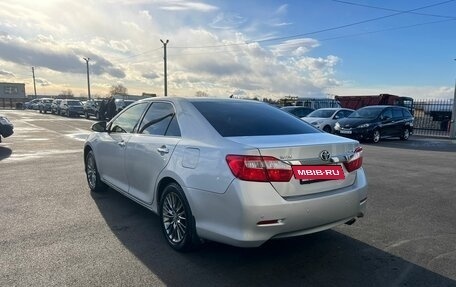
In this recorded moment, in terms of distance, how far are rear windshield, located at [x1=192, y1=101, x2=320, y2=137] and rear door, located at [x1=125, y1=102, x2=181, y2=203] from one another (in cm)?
41

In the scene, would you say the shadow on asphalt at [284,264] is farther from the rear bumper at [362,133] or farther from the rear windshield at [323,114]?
the rear windshield at [323,114]

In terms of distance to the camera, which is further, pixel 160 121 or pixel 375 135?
pixel 375 135

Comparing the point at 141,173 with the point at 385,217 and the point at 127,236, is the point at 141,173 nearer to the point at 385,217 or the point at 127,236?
the point at 127,236

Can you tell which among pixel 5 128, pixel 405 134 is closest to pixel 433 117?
pixel 405 134

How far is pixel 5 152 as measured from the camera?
1132 cm

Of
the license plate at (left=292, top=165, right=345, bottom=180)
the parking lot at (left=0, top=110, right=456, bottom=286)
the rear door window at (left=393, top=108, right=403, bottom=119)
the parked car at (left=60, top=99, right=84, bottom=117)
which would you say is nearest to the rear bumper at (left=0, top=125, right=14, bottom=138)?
the parking lot at (left=0, top=110, right=456, bottom=286)

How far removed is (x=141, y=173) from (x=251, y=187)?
185 centimetres

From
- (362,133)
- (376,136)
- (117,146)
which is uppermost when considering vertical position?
(117,146)

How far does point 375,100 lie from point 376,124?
1542 cm

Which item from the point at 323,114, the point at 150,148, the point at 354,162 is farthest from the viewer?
the point at 323,114

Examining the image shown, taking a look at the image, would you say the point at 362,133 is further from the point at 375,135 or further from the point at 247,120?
the point at 247,120

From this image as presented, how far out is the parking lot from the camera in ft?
11.1

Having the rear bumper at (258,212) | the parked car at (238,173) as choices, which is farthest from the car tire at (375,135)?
the rear bumper at (258,212)

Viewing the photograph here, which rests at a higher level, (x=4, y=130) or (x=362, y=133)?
(x=4, y=130)
